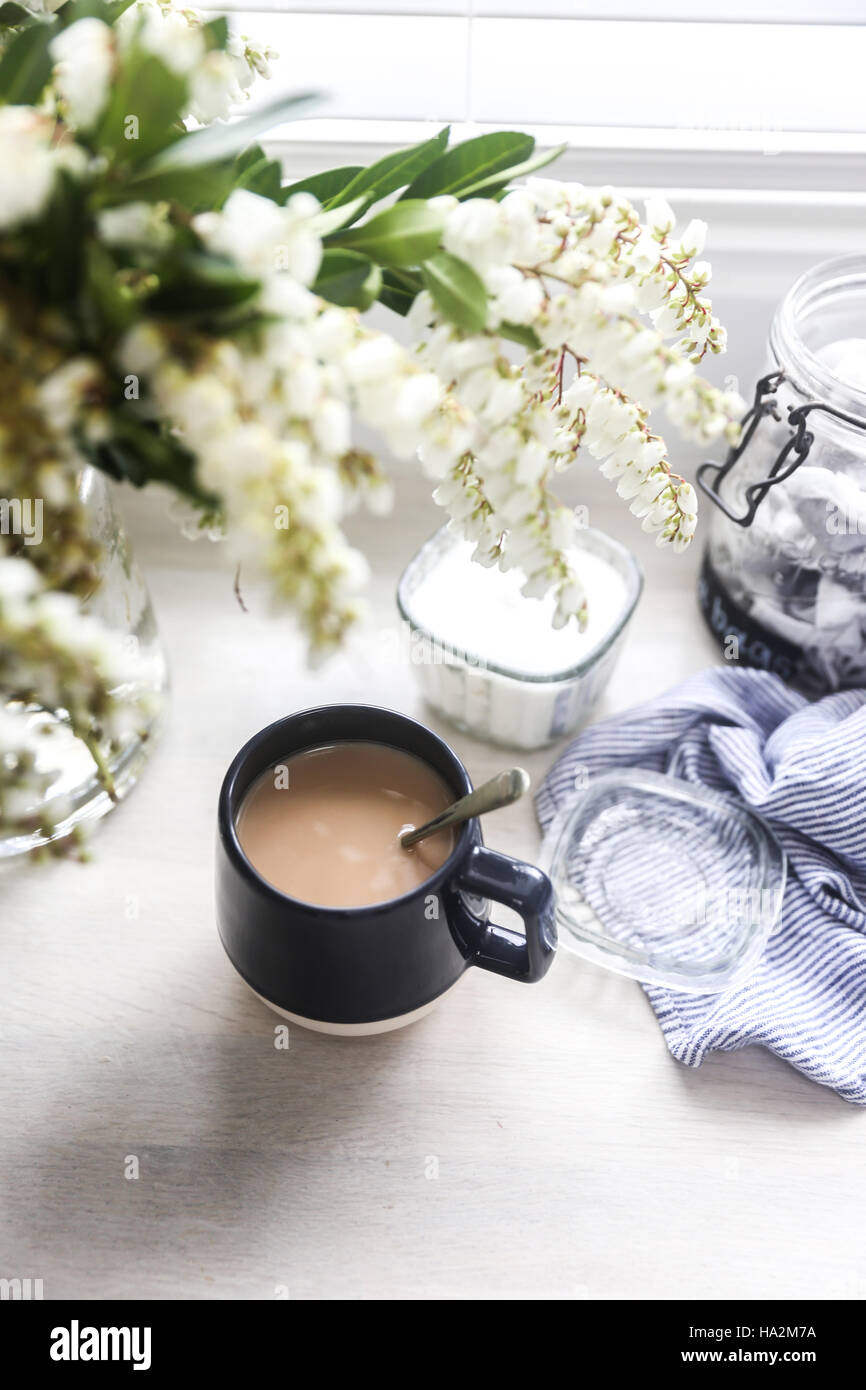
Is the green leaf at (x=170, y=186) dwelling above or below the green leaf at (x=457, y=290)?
above

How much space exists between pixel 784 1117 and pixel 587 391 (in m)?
0.37

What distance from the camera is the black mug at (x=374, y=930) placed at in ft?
1.57

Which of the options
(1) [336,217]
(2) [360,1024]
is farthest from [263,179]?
(2) [360,1024]

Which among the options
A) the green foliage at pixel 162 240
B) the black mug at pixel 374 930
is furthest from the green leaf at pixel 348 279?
the black mug at pixel 374 930

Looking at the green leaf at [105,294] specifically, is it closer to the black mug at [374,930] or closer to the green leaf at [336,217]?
the green leaf at [336,217]

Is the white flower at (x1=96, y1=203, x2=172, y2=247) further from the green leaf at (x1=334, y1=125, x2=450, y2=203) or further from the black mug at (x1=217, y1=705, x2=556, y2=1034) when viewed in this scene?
the black mug at (x1=217, y1=705, x2=556, y2=1034)

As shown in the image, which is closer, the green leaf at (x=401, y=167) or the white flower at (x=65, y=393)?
the white flower at (x=65, y=393)

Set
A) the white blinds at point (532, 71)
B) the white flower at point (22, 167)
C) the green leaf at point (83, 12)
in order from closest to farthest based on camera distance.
Result: the white flower at point (22, 167) → the green leaf at point (83, 12) → the white blinds at point (532, 71)

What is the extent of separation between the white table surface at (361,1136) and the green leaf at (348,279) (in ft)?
0.59

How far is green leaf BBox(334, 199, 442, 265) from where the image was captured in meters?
0.37

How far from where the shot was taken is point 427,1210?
0.53m

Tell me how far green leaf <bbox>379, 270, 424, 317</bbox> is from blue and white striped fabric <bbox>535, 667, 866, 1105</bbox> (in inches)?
12.9

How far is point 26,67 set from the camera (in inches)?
14.7

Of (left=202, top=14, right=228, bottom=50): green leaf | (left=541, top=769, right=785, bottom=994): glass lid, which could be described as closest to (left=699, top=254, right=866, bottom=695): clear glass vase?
(left=541, top=769, right=785, bottom=994): glass lid
